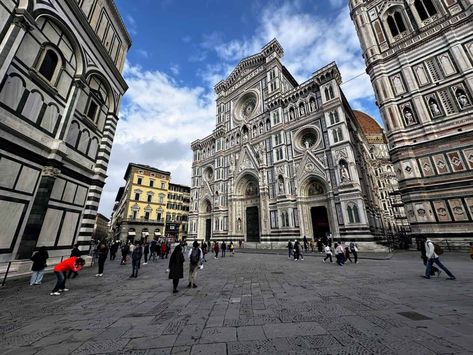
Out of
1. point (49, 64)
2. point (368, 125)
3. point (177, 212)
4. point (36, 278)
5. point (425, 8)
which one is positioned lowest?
point (36, 278)

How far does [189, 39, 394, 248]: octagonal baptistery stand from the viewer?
1961 cm

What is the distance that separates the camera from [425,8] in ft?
62.4

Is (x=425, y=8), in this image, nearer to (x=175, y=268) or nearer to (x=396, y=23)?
(x=396, y=23)

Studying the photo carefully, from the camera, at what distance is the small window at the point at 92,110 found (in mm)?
13117

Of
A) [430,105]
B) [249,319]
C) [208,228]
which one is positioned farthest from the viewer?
[208,228]

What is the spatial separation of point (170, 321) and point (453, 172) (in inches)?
823

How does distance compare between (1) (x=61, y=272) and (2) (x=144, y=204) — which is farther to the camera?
(2) (x=144, y=204)

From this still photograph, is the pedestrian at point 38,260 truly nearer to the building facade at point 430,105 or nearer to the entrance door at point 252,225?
the entrance door at point 252,225

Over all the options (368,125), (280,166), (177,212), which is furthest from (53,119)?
(368,125)

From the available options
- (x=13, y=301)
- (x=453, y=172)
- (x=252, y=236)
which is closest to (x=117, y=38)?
(x=13, y=301)

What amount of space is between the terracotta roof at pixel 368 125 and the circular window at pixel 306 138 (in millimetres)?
38193

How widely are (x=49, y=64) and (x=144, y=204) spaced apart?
114 feet

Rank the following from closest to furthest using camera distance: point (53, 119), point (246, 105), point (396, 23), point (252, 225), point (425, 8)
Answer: point (53, 119), point (425, 8), point (396, 23), point (252, 225), point (246, 105)

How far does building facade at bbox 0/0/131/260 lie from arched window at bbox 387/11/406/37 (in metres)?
26.6
